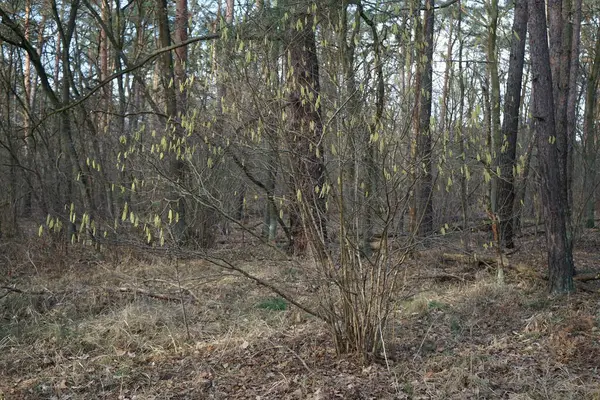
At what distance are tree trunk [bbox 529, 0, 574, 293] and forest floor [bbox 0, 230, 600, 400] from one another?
0.45m

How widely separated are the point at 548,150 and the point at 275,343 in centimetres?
372

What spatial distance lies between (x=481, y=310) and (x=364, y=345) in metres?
2.27

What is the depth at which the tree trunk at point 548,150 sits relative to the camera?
6.41m

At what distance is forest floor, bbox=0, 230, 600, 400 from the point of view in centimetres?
424

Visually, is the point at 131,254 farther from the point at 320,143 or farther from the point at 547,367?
the point at 547,367

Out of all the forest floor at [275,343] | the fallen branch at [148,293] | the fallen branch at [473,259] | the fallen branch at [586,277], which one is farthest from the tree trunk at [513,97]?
the fallen branch at [148,293]

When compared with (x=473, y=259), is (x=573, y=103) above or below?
above

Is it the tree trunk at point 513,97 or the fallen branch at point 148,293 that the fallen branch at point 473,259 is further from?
the fallen branch at point 148,293

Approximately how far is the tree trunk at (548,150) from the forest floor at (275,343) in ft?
1.49

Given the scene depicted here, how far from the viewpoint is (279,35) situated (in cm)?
514

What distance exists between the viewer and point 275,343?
5223 mm

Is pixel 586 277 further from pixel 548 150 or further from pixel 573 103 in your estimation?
pixel 573 103

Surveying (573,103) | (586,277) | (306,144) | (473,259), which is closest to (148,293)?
(306,144)

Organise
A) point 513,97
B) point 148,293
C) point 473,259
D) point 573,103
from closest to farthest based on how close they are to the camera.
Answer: point 148,293 → point 473,259 → point 513,97 → point 573,103
